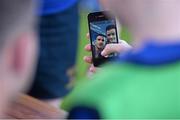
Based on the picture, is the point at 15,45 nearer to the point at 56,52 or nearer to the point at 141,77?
the point at 141,77

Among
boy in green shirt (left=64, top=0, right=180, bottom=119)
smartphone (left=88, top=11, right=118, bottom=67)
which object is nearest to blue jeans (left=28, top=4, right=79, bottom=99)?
smartphone (left=88, top=11, right=118, bottom=67)

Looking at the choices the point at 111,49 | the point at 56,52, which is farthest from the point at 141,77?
the point at 56,52

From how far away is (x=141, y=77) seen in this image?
68 cm

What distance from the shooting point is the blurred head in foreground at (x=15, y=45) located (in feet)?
2.12

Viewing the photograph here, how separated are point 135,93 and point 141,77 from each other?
0.07ft

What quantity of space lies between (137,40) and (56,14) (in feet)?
3.52

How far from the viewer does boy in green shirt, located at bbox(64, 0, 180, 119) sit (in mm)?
675

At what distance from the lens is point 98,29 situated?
4.17 ft

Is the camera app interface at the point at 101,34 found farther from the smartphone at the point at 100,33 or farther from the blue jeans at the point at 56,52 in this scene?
the blue jeans at the point at 56,52

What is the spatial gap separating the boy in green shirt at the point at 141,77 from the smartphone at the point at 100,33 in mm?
543

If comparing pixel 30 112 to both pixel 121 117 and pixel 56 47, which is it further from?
pixel 56 47

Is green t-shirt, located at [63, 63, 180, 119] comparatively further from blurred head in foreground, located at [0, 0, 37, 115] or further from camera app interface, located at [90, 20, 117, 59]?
camera app interface, located at [90, 20, 117, 59]

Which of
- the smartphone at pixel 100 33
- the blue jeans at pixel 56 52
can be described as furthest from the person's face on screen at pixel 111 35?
the blue jeans at pixel 56 52

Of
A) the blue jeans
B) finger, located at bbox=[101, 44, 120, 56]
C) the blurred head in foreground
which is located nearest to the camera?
the blurred head in foreground
